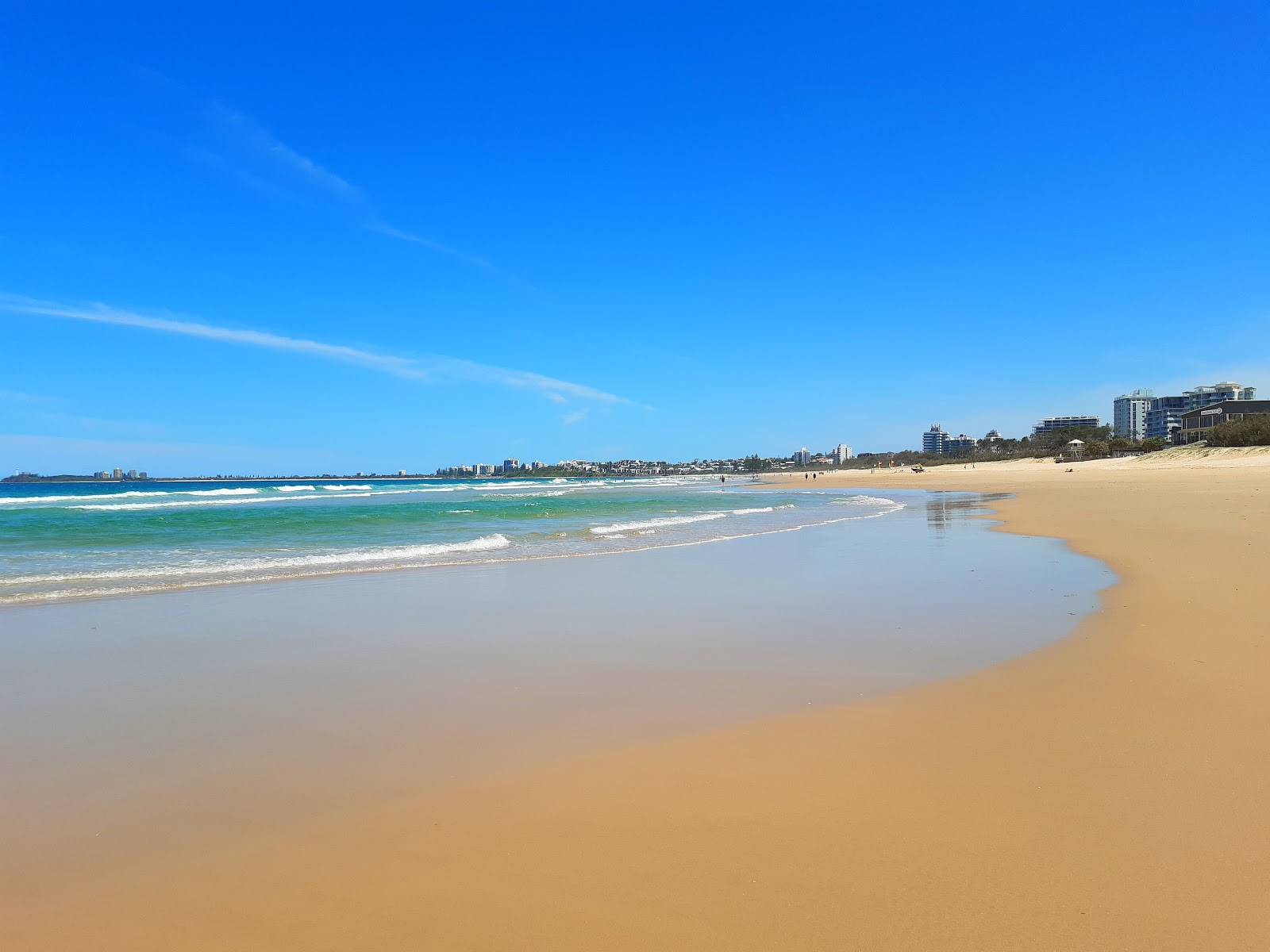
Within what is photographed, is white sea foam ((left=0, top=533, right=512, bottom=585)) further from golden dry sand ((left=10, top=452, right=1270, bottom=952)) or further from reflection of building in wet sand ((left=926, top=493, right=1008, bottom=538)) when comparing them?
reflection of building in wet sand ((left=926, top=493, right=1008, bottom=538))

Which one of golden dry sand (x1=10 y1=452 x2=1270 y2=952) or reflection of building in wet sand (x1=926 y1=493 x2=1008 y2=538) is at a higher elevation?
golden dry sand (x1=10 y1=452 x2=1270 y2=952)

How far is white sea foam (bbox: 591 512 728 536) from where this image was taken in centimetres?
1931

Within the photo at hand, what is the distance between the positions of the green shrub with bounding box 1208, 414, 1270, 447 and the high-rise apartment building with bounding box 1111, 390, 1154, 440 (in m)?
110

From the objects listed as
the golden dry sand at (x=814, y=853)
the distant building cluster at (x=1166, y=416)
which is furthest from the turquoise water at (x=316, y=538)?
the distant building cluster at (x=1166, y=416)

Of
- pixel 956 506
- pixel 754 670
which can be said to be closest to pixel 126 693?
pixel 754 670

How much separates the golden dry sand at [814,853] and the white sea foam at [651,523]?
14551 mm

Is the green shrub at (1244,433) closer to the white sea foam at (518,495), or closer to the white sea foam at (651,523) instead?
the white sea foam at (651,523)

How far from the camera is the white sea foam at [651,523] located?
63.4 feet

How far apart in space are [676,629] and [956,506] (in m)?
22.8

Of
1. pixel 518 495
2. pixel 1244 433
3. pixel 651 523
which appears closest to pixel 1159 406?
pixel 1244 433

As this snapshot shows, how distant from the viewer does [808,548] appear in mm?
13430

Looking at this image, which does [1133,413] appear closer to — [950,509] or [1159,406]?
[1159,406]

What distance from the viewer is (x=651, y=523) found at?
71.4ft

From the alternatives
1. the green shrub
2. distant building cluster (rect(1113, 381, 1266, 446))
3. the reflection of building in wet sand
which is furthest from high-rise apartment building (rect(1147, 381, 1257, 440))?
the reflection of building in wet sand
